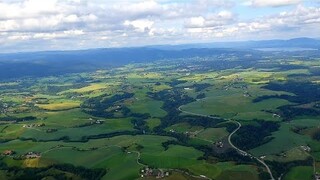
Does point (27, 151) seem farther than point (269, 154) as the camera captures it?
Yes

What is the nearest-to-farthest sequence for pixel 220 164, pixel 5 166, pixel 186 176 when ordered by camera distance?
pixel 186 176
pixel 220 164
pixel 5 166

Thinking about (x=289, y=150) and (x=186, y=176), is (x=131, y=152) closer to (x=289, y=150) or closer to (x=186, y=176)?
(x=186, y=176)

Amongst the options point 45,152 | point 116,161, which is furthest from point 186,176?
point 45,152

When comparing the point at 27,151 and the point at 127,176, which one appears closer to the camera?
the point at 127,176

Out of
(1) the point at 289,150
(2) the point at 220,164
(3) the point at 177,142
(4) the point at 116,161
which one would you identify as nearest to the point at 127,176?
(4) the point at 116,161

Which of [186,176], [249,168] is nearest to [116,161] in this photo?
[186,176]

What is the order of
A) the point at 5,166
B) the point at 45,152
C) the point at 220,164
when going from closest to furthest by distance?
1. the point at 220,164
2. the point at 5,166
3. the point at 45,152

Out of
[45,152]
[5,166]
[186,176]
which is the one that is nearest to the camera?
[186,176]

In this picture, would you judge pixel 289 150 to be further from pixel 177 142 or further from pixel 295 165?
pixel 177 142
